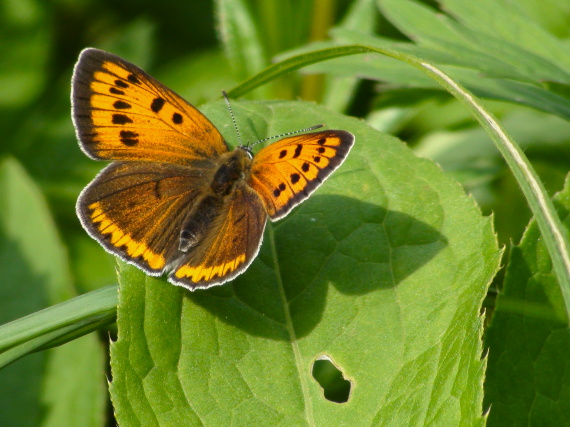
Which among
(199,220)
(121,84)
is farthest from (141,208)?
(121,84)

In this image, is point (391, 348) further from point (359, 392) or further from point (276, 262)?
point (276, 262)

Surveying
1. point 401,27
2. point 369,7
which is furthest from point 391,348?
point 369,7

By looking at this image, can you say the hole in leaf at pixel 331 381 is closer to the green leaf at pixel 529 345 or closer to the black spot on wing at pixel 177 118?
the green leaf at pixel 529 345

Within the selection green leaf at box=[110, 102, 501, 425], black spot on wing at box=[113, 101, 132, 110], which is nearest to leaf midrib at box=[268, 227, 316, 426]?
green leaf at box=[110, 102, 501, 425]

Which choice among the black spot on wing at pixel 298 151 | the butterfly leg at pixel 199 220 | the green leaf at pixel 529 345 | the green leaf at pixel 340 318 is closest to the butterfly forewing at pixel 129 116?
the butterfly leg at pixel 199 220

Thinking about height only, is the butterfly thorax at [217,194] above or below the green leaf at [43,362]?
above

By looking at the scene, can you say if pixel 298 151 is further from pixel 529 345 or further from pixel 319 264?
pixel 529 345
